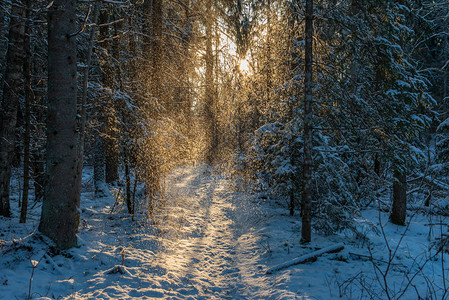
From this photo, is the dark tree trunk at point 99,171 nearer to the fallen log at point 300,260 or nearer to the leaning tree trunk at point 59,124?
the leaning tree trunk at point 59,124

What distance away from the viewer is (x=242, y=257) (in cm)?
675

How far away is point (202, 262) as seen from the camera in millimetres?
6363

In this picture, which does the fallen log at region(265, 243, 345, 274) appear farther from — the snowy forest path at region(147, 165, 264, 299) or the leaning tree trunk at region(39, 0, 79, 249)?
the leaning tree trunk at region(39, 0, 79, 249)

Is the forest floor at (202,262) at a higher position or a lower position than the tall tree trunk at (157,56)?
lower

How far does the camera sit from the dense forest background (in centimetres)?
523

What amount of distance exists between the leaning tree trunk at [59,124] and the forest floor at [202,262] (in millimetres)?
410

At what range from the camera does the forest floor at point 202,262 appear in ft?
14.2

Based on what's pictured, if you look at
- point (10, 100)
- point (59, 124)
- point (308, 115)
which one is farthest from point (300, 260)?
point (10, 100)

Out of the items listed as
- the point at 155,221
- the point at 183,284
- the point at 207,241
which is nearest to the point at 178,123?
the point at 155,221

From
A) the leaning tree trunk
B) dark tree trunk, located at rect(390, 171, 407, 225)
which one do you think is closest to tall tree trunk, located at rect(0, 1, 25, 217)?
the leaning tree trunk

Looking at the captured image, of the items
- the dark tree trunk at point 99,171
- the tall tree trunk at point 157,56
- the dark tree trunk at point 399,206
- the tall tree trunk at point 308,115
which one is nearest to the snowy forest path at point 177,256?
the tall tree trunk at point 308,115

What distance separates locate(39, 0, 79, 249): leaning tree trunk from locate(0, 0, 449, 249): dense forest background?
0.07 feet

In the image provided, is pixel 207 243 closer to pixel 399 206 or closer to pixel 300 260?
pixel 300 260

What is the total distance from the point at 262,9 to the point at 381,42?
A: 11.6 feet
